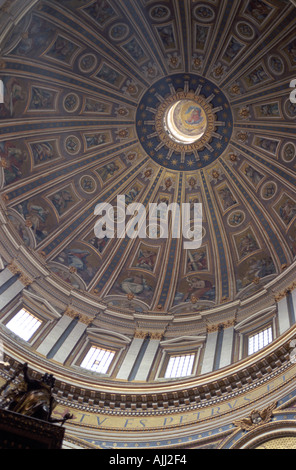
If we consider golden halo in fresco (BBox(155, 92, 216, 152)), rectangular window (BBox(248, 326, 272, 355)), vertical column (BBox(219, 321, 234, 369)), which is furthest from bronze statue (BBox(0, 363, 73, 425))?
golden halo in fresco (BBox(155, 92, 216, 152))

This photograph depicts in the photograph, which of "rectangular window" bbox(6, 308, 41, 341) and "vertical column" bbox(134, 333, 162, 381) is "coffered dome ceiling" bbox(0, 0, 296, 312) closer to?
"vertical column" bbox(134, 333, 162, 381)

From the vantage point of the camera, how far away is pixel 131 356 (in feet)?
59.3

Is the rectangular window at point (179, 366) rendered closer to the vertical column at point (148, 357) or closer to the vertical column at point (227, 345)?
the vertical column at point (148, 357)

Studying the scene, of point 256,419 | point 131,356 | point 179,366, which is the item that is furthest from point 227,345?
point 256,419

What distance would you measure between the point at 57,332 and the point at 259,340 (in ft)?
26.4

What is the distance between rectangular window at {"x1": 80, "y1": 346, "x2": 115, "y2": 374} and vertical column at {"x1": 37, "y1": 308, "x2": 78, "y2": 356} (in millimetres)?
1388

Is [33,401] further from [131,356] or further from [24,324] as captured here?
[131,356]

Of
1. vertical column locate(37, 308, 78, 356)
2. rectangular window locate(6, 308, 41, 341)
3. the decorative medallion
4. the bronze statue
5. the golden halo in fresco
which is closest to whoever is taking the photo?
the bronze statue

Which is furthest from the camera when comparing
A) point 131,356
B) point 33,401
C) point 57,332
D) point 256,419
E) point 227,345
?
point 57,332

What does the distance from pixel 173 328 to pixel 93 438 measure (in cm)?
779

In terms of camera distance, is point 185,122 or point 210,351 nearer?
point 210,351

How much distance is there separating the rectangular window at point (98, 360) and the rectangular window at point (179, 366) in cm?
248

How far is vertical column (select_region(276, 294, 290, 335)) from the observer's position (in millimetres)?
15577

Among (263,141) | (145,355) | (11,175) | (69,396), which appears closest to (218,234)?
(263,141)
